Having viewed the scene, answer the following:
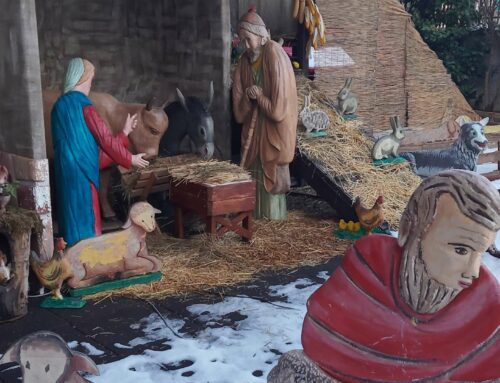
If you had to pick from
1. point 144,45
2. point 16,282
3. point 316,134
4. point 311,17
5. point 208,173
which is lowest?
point 16,282

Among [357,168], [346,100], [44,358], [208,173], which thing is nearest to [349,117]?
[346,100]

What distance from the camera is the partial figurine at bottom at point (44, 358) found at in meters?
2.89

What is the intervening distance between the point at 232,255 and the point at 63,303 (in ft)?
5.61

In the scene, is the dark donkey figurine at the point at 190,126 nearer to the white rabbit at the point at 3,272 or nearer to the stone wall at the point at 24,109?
the stone wall at the point at 24,109

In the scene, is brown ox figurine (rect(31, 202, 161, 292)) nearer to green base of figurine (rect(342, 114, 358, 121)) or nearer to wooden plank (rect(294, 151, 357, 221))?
wooden plank (rect(294, 151, 357, 221))

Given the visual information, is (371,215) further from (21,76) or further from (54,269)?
(21,76)

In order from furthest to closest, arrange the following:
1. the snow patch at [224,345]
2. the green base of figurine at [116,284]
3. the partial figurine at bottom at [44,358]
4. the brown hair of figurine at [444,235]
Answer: the green base of figurine at [116,284], the snow patch at [224,345], the partial figurine at bottom at [44,358], the brown hair of figurine at [444,235]

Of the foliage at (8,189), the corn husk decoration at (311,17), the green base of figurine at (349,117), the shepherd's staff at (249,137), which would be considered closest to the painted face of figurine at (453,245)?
the foliage at (8,189)

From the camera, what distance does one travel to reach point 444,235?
2557 millimetres

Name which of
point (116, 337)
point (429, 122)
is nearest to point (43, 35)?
point (116, 337)

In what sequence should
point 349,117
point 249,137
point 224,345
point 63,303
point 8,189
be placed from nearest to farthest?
point 224,345 → point 8,189 → point 63,303 → point 249,137 → point 349,117

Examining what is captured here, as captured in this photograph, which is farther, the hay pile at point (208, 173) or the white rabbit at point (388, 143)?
the white rabbit at point (388, 143)

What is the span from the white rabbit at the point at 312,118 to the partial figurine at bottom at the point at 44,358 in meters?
5.22

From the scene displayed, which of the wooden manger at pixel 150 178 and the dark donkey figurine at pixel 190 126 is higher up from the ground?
the dark donkey figurine at pixel 190 126
